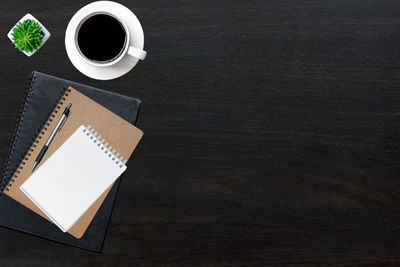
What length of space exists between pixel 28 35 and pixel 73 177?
24 centimetres

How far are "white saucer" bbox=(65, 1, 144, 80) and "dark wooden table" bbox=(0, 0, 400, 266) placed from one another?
0.5 inches

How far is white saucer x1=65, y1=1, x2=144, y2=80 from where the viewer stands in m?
0.60

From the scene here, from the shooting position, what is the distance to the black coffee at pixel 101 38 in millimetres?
585

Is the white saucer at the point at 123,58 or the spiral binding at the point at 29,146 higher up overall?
the white saucer at the point at 123,58

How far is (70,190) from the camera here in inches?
24.2

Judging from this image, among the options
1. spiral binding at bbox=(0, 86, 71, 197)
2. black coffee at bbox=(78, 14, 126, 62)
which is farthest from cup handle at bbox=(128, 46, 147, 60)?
spiral binding at bbox=(0, 86, 71, 197)

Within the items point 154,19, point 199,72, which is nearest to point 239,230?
point 199,72

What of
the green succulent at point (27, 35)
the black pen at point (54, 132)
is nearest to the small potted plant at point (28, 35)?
the green succulent at point (27, 35)

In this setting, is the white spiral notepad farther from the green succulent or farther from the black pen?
the green succulent

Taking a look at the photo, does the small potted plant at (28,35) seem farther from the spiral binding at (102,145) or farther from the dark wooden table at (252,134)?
the spiral binding at (102,145)

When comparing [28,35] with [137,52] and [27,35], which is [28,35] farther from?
[137,52]

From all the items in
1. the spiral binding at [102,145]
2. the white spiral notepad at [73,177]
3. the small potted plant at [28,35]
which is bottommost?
the white spiral notepad at [73,177]

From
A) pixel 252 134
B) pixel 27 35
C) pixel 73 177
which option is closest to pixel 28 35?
pixel 27 35

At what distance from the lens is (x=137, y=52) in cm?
57
